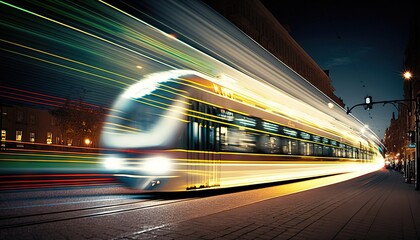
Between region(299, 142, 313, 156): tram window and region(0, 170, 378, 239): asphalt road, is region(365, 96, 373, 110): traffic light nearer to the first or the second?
region(299, 142, 313, 156): tram window

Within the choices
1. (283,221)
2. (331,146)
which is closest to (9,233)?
(283,221)

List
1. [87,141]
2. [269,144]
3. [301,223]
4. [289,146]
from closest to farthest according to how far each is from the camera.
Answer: [301,223] → [269,144] → [289,146] → [87,141]

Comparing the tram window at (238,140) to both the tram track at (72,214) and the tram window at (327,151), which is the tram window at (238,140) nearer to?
the tram track at (72,214)

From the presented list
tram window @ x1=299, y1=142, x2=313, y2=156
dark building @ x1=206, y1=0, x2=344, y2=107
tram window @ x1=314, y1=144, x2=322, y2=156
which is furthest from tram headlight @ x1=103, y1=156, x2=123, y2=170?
dark building @ x1=206, y1=0, x2=344, y2=107

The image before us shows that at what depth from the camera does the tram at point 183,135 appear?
10281mm

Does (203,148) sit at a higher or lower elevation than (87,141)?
lower

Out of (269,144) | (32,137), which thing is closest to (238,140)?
(269,144)

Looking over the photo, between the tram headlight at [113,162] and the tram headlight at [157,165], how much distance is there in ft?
2.88

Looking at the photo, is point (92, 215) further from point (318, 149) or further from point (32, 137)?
point (32, 137)

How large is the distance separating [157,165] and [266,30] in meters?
49.4

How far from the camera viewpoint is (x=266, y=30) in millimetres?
56000

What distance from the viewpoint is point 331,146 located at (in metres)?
24.6

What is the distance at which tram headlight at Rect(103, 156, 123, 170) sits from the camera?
34.7 ft

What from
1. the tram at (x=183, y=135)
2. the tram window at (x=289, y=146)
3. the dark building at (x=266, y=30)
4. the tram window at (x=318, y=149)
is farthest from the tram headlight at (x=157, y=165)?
the dark building at (x=266, y=30)
